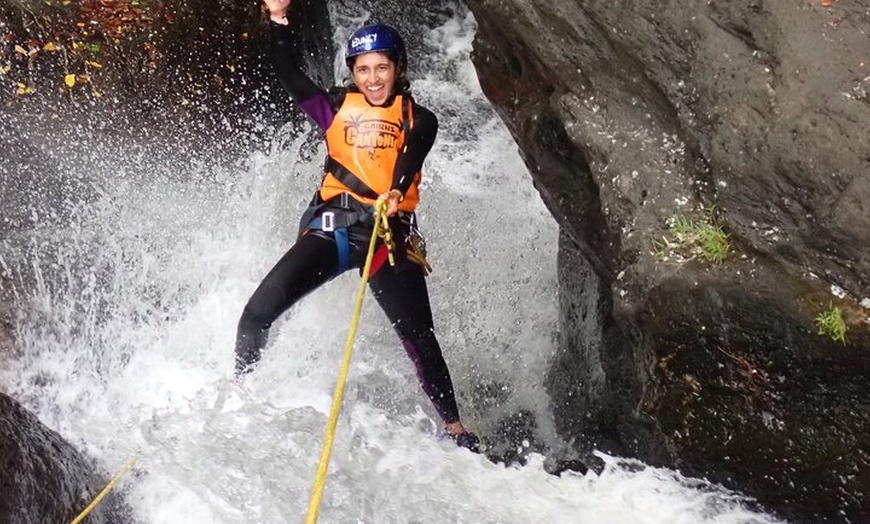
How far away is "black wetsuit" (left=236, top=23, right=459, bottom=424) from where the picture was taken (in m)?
4.57

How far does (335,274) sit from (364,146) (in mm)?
718

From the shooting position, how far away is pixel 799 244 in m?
3.31

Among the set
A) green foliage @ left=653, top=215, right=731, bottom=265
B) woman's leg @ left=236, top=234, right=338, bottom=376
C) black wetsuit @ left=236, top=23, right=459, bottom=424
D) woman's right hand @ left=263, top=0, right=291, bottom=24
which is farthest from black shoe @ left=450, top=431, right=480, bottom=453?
woman's right hand @ left=263, top=0, right=291, bottom=24

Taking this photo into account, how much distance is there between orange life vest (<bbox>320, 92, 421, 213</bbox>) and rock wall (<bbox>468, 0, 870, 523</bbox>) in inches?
32.6

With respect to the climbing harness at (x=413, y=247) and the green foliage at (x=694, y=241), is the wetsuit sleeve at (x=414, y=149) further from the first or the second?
the green foliage at (x=694, y=241)

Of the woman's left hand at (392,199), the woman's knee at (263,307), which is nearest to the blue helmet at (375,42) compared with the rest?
the woman's left hand at (392,199)

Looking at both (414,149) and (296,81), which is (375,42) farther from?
(414,149)

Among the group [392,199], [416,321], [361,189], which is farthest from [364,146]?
[416,321]

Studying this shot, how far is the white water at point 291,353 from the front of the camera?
3979 mm

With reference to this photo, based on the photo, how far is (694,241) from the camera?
11.9 ft

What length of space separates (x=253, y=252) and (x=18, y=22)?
2359 millimetres

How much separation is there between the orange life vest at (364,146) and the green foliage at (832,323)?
226 centimetres

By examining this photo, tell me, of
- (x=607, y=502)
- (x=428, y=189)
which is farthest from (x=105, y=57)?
(x=607, y=502)

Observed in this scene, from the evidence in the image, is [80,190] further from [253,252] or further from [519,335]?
[519,335]
